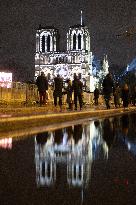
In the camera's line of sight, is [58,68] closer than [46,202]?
No

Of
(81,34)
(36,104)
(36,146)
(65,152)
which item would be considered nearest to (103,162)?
(65,152)

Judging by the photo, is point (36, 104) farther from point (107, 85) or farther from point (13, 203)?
point (13, 203)

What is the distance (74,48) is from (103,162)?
171522 millimetres

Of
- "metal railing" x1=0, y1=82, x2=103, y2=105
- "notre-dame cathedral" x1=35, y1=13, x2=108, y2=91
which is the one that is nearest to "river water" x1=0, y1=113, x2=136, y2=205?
"metal railing" x1=0, y1=82, x2=103, y2=105

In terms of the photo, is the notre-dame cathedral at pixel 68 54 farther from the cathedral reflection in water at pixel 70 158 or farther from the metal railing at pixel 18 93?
the cathedral reflection in water at pixel 70 158

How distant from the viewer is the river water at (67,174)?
12.0 ft

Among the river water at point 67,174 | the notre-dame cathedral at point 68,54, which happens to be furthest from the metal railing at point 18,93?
the notre-dame cathedral at point 68,54

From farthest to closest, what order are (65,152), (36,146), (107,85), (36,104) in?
1. (36,104)
2. (107,85)
3. (36,146)
4. (65,152)

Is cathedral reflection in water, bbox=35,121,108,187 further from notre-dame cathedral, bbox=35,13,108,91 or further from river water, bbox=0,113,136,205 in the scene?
notre-dame cathedral, bbox=35,13,108,91

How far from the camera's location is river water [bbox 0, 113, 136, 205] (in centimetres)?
367

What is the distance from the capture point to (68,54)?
584 feet

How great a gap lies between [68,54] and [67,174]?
572 feet

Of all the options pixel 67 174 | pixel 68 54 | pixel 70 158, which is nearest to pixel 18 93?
pixel 70 158

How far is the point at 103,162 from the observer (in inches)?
232
